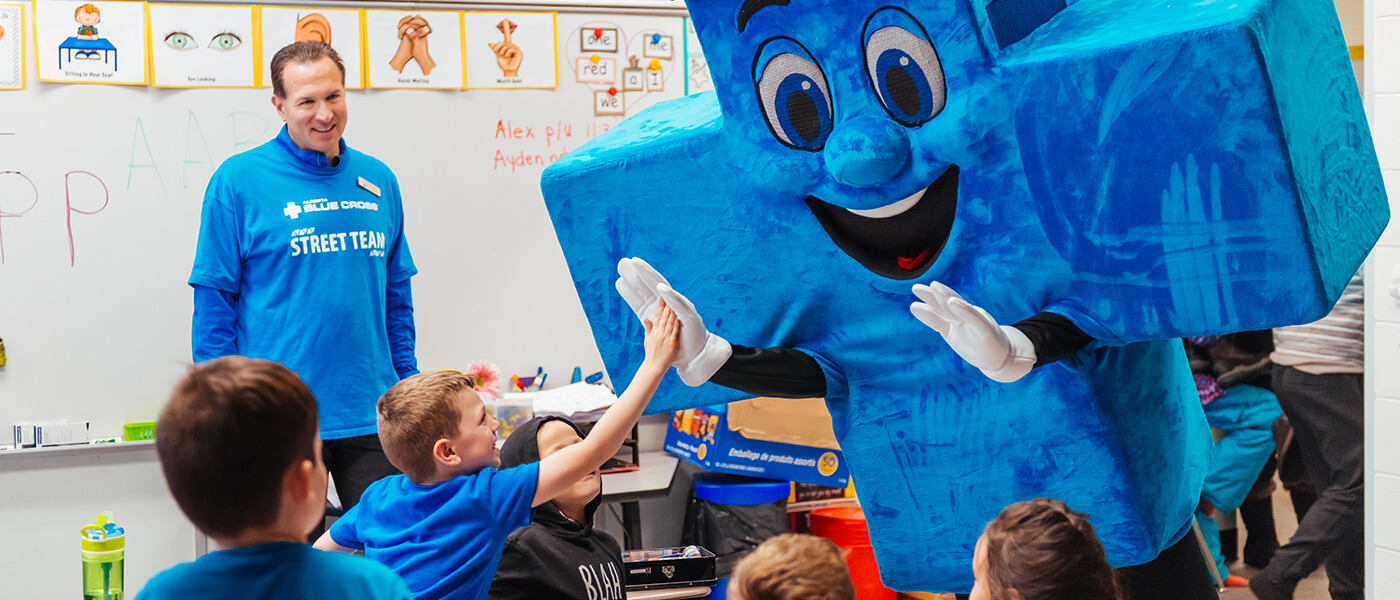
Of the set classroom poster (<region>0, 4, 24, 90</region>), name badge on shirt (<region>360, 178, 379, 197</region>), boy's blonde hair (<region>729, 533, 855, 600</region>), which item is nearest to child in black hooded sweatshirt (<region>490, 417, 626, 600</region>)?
boy's blonde hair (<region>729, 533, 855, 600</region>)

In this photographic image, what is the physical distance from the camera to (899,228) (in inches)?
58.4

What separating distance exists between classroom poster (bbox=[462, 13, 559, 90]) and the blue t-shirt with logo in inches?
30.9

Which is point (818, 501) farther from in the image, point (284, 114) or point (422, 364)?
point (284, 114)

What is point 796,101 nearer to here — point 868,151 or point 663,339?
point 868,151

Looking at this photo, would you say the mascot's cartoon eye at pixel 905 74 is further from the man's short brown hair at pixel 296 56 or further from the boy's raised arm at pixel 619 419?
the man's short brown hair at pixel 296 56

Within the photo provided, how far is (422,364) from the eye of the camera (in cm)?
344

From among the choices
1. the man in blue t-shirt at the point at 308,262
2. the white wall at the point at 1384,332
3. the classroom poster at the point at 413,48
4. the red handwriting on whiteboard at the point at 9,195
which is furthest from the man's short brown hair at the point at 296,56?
the white wall at the point at 1384,332

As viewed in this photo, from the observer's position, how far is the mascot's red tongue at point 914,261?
1484mm

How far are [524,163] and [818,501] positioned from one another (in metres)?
1.34

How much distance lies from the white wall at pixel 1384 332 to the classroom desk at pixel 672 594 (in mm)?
1552

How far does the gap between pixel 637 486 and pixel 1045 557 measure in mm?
2022

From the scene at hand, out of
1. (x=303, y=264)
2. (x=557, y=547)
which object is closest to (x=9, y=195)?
(x=303, y=264)

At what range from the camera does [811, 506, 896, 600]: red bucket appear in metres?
3.46

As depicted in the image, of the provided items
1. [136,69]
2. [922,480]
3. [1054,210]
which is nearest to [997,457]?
[922,480]
